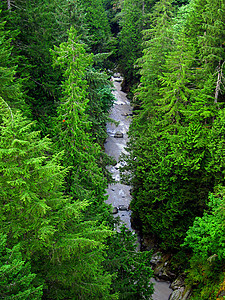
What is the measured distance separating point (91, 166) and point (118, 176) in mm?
15439

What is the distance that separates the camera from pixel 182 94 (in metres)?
16.2

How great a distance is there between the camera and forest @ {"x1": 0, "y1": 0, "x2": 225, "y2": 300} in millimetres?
6375

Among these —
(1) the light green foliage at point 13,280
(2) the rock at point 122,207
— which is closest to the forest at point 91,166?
(1) the light green foliage at point 13,280

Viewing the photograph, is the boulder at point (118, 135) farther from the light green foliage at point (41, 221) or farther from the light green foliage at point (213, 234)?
the light green foliage at point (41, 221)

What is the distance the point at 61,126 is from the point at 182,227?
10.1 metres

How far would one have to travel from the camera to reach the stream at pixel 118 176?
54.8ft

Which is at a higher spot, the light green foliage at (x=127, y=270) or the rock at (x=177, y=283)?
the light green foliage at (x=127, y=270)

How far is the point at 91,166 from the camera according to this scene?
1157 centimetres

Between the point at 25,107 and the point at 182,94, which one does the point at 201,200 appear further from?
the point at 25,107

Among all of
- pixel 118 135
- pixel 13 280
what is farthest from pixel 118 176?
pixel 13 280

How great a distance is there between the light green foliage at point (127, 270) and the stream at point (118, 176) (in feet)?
9.48

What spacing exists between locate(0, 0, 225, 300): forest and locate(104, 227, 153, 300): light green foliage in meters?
0.06

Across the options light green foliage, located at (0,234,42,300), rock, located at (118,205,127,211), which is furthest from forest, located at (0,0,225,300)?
rock, located at (118,205,127,211)

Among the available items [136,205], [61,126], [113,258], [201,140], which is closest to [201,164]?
[201,140]
